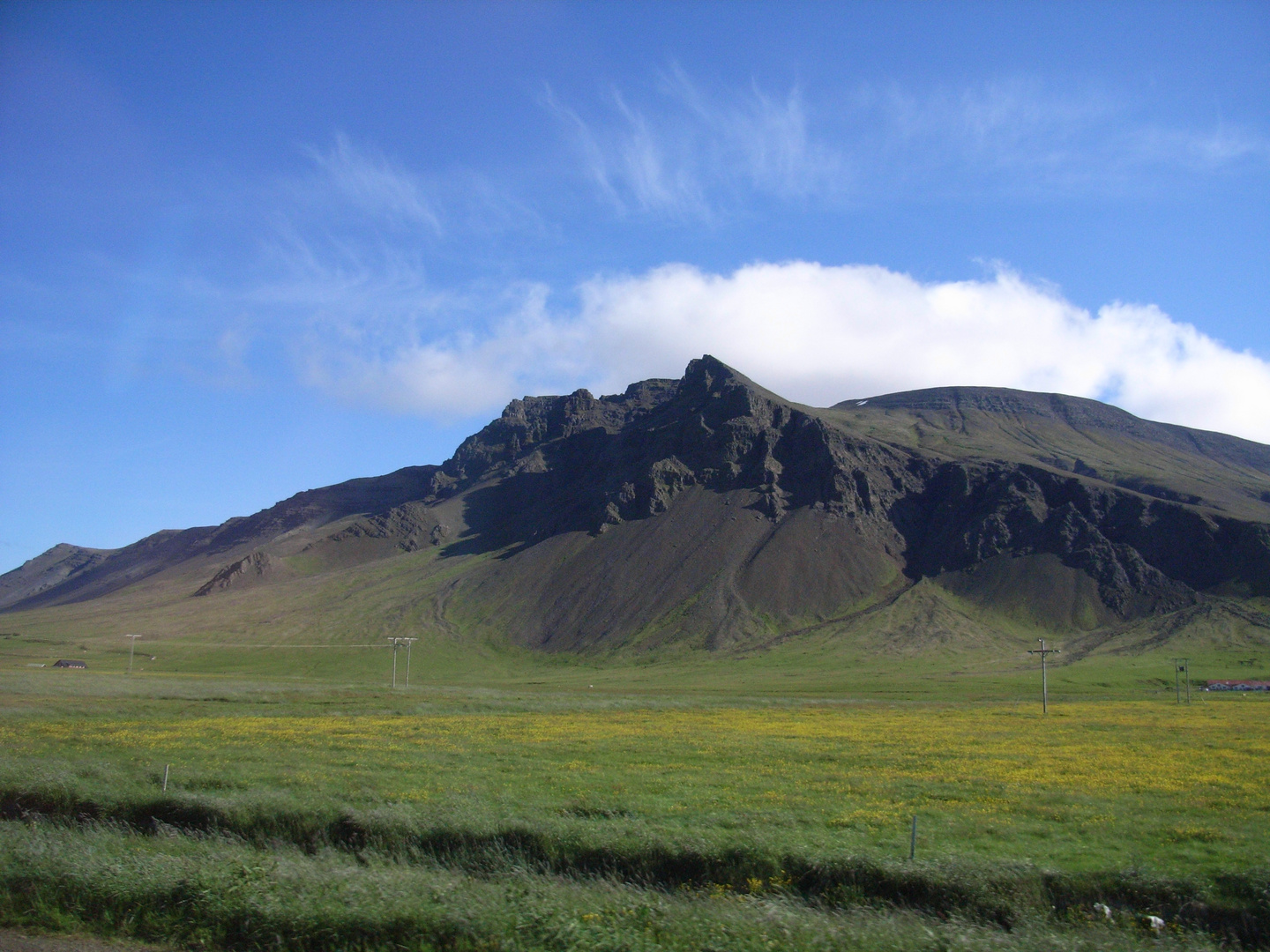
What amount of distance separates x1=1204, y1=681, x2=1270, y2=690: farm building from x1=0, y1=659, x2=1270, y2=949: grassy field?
2982 inches

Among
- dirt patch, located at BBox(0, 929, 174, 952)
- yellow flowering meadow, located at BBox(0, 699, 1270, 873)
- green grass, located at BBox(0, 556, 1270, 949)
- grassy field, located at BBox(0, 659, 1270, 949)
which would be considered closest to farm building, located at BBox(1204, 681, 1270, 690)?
yellow flowering meadow, located at BBox(0, 699, 1270, 873)

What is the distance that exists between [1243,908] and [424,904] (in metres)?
16.6

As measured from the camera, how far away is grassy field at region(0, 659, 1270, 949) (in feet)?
50.0

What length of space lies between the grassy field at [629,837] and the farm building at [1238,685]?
75744 mm

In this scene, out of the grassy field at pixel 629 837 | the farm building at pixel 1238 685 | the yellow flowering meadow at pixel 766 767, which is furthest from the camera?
the farm building at pixel 1238 685

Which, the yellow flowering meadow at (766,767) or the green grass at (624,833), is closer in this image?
the green grass at (624,833)

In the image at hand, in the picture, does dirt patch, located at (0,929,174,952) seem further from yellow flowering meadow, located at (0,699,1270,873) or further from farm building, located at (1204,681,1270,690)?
farm building, located at (1204,681,1270,690)

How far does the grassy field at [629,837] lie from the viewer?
600 inches

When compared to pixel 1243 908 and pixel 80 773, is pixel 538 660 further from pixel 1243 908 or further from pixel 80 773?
pixel 1243 908

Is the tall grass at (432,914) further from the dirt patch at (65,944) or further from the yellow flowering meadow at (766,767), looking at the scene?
the yellow flowering meadow at (766,767)

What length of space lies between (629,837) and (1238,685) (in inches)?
4737

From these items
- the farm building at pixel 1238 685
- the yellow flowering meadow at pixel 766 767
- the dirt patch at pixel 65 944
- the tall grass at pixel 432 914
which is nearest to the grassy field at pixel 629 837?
the tall grass at pixel 432 914

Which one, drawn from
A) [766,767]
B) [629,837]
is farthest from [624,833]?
[766,767]

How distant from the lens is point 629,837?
834 inches
